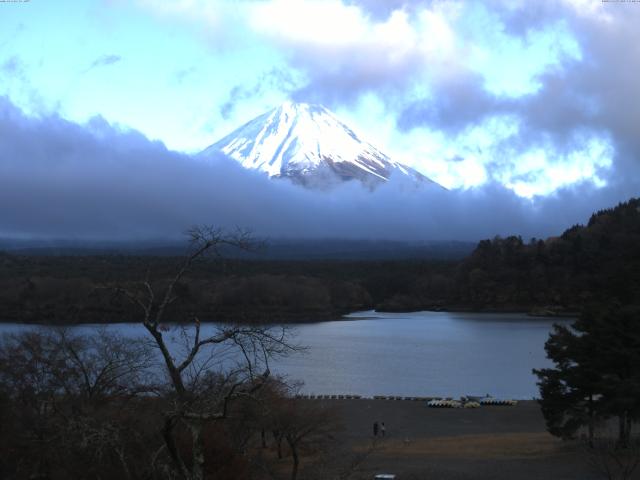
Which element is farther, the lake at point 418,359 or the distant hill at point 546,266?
the distant hill at point 546,266

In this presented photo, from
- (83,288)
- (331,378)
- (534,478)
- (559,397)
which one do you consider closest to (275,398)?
(534,478)

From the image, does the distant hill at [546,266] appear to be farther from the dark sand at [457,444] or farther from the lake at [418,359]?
the dark sand at [457,444]

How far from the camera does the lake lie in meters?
30.7

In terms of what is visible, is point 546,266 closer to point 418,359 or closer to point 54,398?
point 418,359

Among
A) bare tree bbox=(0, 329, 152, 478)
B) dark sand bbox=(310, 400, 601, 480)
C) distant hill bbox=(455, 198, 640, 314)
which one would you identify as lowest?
dark sand bbox=(310, 400, 601, 480)

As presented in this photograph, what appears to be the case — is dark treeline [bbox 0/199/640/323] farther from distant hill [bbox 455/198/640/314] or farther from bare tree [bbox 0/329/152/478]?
bare tree [bbox 0/329/152/478]

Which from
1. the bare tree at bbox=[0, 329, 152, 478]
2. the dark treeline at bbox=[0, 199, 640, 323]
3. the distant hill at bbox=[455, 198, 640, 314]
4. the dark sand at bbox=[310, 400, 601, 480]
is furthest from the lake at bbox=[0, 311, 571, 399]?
the distant hill at bbox=[455, 198, 640, 314]

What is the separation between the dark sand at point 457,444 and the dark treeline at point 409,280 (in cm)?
3406

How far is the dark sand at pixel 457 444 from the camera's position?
15.2m

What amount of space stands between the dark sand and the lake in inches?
132

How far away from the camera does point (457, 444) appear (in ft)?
64.3

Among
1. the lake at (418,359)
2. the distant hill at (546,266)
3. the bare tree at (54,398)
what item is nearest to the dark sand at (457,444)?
the lake at (418,359)

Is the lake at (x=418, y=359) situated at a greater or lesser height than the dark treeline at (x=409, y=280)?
lesser

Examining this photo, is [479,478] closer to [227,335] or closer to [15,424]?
[15,424]
